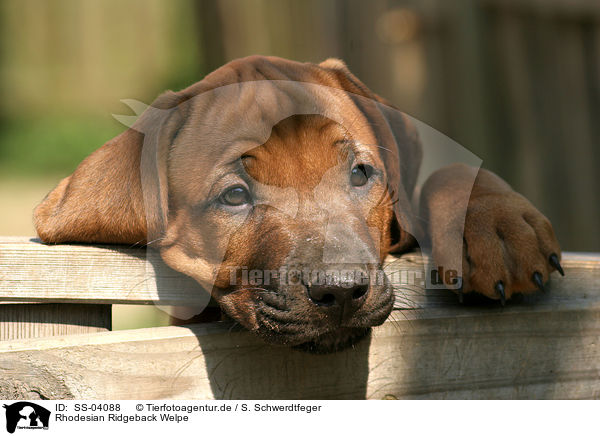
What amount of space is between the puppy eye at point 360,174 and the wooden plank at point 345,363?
2.10 feet

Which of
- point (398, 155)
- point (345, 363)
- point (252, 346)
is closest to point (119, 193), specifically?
point (252, 346)

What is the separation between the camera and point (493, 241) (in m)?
2.81

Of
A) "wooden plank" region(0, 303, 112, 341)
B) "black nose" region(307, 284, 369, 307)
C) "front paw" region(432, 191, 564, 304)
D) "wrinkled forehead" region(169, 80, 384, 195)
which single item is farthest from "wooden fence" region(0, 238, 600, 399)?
"wrinkled forehead" region(169, 80, 384, 195)

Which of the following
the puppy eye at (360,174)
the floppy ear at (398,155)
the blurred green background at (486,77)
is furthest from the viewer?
the blurred green background at (486,77)

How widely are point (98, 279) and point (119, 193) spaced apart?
1.58 ft

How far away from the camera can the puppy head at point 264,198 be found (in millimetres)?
2434

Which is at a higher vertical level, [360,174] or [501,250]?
[360,174]

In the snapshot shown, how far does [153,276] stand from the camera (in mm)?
2590

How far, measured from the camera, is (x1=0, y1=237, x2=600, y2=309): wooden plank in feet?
7.99

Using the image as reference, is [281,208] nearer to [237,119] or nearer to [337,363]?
[237,119]

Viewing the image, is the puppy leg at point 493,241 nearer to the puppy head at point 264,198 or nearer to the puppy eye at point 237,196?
the puppy head at point 264,198
